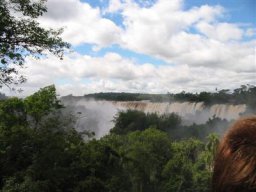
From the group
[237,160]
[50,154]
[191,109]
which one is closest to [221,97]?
[191,109]

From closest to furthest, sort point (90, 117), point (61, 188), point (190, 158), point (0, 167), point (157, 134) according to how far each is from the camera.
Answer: point (0, 167), point (61, 188), point (157, 134), point (190, 158), point (90, 117)

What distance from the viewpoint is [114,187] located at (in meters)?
35.9

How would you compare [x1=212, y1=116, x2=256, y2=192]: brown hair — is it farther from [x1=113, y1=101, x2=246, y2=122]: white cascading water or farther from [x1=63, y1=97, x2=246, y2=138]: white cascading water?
[x1=113, y1=101, x2=246, y2=122]: white cascading water

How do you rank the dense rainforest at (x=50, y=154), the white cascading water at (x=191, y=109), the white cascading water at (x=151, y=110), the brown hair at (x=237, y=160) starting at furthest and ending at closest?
the white cascading water at (x=151, y=110) < the white cascading water at (x=191, y=109) < the dense rainforest at (x=50, y=154) < the brown hair at (x=237, y=160)

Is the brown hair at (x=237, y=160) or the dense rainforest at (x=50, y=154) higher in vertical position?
the brown hair at (x=237, y=160)

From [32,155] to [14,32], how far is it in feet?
42.6

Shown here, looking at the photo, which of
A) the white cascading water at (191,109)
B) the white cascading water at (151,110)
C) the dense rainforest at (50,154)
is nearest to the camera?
the dense rainforest at (50,154)

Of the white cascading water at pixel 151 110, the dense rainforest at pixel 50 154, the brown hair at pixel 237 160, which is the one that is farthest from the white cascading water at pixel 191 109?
the brown hair at pixel 237 160

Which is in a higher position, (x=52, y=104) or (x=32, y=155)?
(x=52, y=104)

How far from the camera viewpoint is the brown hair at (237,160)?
5.33ft

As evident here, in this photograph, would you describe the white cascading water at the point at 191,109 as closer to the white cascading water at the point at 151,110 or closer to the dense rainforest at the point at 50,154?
the white cascading water at the point at 151,110

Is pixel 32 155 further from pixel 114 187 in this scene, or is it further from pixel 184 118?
pixel 184 118

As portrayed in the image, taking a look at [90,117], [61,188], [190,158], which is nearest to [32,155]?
[61,188]

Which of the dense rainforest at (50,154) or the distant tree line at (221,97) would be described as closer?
the dense rainforest at (50,154)
